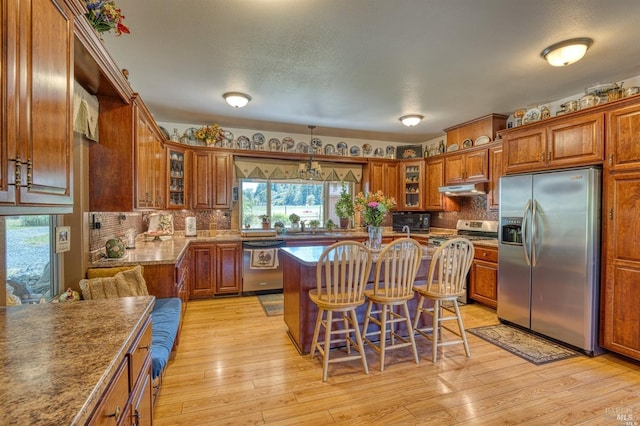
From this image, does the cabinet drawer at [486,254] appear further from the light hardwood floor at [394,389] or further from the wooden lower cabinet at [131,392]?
the wooden lower cabinet at [131,392]

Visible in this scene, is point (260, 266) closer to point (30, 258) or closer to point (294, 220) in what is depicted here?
point (294, 220)

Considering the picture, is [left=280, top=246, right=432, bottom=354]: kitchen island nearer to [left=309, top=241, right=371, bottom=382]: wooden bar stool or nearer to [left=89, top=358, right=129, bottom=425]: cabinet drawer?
[left=309, top=241, right=371, bottom=382]: wooden bar stool

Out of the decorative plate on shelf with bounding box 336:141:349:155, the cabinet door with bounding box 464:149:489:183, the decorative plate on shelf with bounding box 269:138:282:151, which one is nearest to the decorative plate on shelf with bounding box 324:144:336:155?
the decorative plate on shelf with bounding box 336:141:349:155

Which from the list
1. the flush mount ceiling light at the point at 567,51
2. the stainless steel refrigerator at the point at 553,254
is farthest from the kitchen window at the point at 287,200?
the flush mount ceiling light at the point at 567,51

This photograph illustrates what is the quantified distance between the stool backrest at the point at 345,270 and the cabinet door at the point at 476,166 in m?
2.95

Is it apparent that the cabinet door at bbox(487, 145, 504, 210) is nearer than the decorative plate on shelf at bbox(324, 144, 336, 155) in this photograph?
Yes

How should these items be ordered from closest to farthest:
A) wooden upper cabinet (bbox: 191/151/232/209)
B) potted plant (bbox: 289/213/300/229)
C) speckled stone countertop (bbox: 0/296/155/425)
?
speckled stone countertop (bbox: 0/296/155/425) < wooden upper cabinet (bbox: 191/151/232/209) < potted plant (bbox: 289/213/300/229)

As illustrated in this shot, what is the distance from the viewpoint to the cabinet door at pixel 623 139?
2.60 meters

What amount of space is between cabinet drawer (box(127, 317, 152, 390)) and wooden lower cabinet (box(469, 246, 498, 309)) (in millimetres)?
3908

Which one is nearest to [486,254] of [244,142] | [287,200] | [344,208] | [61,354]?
[344,208]

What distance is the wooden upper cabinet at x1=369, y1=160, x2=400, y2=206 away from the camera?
5.85 meters

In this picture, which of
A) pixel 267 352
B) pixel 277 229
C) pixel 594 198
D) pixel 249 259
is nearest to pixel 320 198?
pixel 277 229

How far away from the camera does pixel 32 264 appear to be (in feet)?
6.57

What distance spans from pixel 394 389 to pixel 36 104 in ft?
8.54
